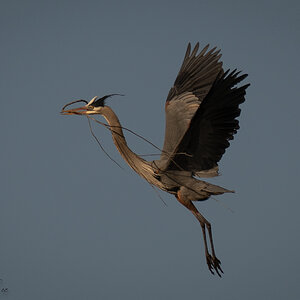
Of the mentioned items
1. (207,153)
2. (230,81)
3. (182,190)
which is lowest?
(182,190)

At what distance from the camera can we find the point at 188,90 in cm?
290

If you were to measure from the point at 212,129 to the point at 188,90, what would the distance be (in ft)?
1.27

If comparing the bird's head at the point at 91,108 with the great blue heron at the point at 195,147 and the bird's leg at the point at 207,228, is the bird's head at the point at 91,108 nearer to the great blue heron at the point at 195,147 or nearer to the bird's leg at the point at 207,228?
the great blue heron at the point at 195,147

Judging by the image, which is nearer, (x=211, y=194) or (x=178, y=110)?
(x=211, y=194)

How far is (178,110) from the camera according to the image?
2.81 meters

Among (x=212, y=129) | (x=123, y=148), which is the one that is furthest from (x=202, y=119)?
(x=123, y=148)

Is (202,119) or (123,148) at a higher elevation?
(202,119)

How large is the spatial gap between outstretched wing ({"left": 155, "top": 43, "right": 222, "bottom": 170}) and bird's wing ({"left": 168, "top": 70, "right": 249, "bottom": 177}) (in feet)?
0.28

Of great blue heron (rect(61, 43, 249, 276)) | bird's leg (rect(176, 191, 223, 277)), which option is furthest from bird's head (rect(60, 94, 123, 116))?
bird's leg (rect(176, 191, 223, 277))

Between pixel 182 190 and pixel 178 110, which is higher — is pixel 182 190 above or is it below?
below

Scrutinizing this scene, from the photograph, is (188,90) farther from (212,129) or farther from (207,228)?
(207,228)

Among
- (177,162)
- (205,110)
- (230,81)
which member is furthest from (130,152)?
(230,81)

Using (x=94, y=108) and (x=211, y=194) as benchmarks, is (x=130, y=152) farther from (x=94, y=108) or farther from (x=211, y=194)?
(x=211, y=194)

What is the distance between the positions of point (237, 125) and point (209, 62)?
49 centimetres
